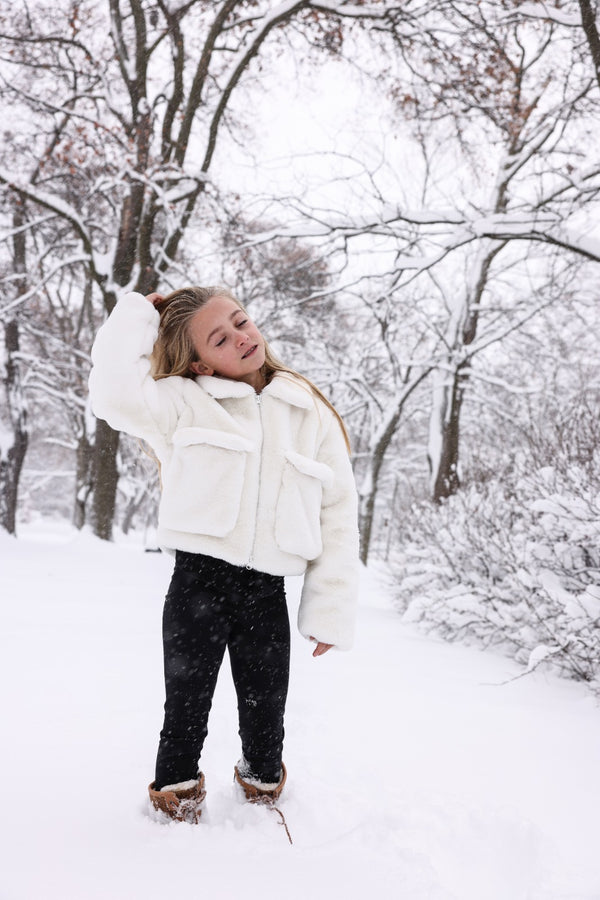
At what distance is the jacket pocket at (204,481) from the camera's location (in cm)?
166

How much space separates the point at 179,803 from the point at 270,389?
121cm

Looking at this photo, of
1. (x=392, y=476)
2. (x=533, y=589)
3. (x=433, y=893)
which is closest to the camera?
(x=433, y=893)

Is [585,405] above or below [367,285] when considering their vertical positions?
below

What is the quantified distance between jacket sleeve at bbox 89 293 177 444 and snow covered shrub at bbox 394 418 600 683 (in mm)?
2361

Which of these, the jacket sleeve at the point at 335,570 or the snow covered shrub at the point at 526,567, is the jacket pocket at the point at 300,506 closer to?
the jacket sleeve at the point at 335,570

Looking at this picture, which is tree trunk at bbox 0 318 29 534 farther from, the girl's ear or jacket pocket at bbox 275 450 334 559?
jacket pocket at bbox 275 450 334 559

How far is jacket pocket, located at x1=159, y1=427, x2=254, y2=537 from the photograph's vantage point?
1.66 meters

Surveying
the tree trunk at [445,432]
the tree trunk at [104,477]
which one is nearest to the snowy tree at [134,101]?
the tree trunk at [104,477]

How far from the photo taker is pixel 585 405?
4.85m

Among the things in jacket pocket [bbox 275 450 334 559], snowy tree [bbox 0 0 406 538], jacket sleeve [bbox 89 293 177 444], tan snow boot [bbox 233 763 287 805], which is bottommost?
tan snow boot [bbox 233 763 287 805]

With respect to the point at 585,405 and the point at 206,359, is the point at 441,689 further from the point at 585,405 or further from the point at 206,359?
the point at 585,405

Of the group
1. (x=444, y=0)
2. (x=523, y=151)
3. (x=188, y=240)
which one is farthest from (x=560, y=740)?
(x=188, y=240)

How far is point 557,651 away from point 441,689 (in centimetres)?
67

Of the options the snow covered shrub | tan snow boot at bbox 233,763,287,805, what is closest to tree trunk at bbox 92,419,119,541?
the snow covered shrub
